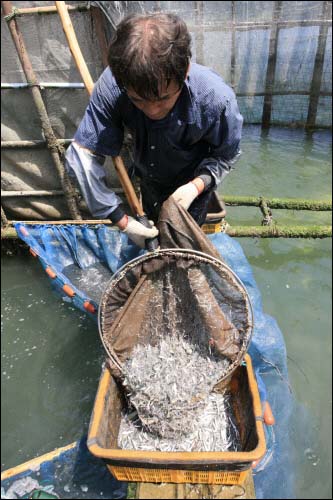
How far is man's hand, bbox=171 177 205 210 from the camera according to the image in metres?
1.84

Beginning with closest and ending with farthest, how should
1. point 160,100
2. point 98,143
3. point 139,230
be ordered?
point 160,100
point 98,143
point 139,230

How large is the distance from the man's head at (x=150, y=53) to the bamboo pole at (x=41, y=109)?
2.35 metres

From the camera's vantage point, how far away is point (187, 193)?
187 centimetres

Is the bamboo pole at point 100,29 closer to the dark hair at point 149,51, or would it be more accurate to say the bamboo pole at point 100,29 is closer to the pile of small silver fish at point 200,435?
the dark hair at point 149,51

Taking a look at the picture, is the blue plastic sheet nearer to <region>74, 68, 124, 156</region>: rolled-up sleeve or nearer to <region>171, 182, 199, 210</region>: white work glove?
<region>171, 182, 199, 210</region>: white work glove

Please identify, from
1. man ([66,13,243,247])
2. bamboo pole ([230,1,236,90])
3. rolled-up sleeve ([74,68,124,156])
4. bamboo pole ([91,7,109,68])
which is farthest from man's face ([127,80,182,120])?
bamboo pole ([230,1,236,90])

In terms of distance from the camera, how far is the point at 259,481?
2.37m

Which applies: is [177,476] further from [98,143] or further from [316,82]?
[316,82]

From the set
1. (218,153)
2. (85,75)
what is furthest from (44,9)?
(218,153)

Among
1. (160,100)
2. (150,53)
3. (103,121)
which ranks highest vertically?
(150,53)

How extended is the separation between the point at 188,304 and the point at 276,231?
2.03 m

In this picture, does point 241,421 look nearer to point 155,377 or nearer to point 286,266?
point 155,377

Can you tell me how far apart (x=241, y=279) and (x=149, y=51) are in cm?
204

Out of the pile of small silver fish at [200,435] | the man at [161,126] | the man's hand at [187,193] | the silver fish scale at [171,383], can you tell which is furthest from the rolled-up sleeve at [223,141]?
the pile of small silver fish at [200,435]
